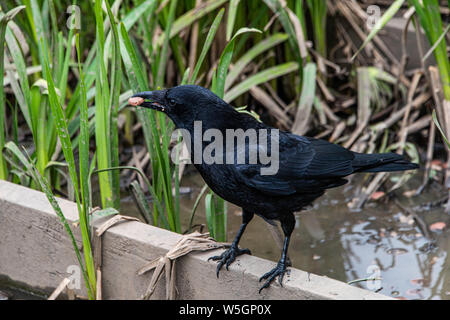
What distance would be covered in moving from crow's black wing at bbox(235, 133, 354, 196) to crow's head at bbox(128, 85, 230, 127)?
21 cm

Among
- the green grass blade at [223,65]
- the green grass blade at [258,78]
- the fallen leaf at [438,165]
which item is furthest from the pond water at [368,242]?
the green grass blade at [223,65]

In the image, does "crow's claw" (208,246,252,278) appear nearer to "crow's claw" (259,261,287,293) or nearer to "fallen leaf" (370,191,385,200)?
"crow's claw" (259,261,287,293)

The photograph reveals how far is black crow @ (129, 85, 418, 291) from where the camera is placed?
2119mm

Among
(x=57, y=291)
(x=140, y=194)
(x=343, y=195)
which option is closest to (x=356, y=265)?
(x=343, y=195)

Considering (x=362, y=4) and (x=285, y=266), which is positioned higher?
(x=362, y=4)

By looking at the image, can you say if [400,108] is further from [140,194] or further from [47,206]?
[47,206]

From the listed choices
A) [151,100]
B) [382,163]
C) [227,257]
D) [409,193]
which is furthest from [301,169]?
[409,193]

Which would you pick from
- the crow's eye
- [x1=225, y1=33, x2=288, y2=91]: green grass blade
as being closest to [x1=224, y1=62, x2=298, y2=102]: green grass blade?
[x1=225, y1=33, x2=288, y2=91]: green grass blade

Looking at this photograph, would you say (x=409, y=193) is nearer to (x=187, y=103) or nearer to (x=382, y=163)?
(x=382, y=163)

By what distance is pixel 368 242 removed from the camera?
2953mm

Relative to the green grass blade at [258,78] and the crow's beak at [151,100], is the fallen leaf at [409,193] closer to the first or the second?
the green grass blade at [258,78]

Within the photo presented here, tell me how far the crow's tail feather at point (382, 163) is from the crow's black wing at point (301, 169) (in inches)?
1.3

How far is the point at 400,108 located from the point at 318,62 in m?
0.54

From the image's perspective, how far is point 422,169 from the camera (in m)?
3.53
